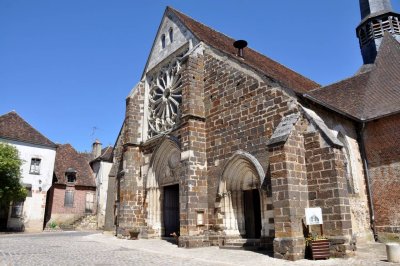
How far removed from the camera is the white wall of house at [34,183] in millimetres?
26812

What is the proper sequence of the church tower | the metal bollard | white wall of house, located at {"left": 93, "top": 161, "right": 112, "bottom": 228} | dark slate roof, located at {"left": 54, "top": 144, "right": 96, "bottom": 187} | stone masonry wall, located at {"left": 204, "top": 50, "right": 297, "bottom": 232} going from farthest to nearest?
dark slate roof, located at {"left": 54, "top": 144, "right": 96, "bottom": 187} → white wall of house, located at {"left": 93, "top": 161, "right": 112, "bottom": 228} → the church tower → stone masonry wall, located at {"left": 204, "top": 50, "right": 297, "bottom": 232} → the metal bollard

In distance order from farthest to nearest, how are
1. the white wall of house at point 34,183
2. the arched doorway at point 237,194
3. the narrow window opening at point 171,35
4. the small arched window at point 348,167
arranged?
the white wall of house at point 34,183 < the narrow window opening at point 171,35 < the small arched window at point 348,167 < the arched doorway at point 237,194

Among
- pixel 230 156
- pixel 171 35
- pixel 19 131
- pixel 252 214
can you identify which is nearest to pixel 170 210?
pixel 252 214

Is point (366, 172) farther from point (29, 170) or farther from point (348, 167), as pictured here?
point (29, 170)

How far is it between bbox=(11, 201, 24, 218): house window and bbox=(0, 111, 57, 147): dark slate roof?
498 centimetres

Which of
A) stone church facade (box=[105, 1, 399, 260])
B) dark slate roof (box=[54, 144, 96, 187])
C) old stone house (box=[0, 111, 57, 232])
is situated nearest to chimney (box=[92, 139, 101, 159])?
dark slate roof (box=[54, 144, 96, 187])

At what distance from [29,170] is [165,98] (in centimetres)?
1722

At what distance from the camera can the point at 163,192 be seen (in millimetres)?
16172

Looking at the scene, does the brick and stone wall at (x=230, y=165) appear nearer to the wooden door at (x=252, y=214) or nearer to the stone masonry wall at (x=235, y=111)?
the stone masonry wall at (x=235, y=111)

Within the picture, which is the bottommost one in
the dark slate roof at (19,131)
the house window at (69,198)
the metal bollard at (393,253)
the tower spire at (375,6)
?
the metal bollard at (393,253)

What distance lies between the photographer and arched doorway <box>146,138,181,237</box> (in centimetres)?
1559

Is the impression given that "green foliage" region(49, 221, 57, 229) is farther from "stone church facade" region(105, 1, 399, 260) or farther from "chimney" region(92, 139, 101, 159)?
"stone church facade" region(105, 1, 399, 260)

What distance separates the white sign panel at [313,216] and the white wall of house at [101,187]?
24.7 metres

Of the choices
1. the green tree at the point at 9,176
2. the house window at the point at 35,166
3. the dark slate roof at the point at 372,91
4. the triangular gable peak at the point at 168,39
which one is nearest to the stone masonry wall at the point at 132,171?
the triangular gable peak at the point at 168,39
